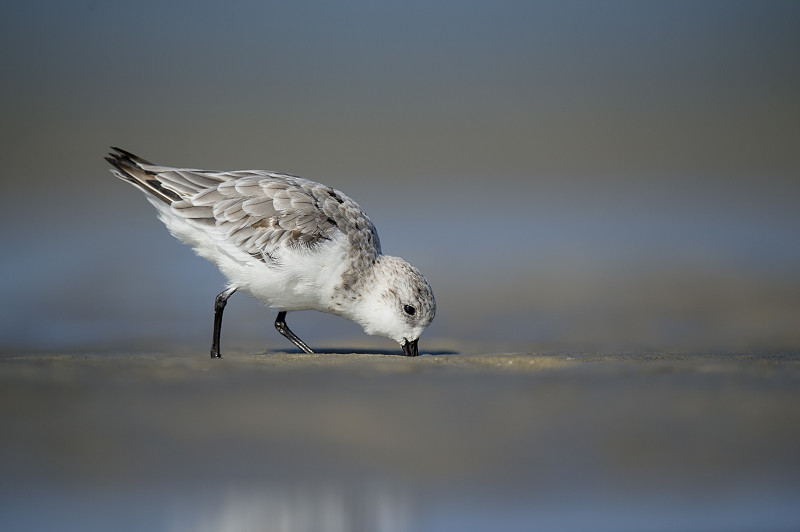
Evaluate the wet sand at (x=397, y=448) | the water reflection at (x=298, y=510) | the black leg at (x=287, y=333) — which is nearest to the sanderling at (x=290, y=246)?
the black leg at (x=287, y=333)

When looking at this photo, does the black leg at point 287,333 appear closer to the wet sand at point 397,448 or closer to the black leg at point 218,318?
the black leg at point 218,318

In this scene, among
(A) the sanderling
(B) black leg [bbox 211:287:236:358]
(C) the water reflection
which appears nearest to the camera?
(C) the water reflection

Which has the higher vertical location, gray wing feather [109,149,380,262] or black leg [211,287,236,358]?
gray wing feather [109,149,380,262]

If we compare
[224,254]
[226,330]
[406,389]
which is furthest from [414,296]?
[226,330]

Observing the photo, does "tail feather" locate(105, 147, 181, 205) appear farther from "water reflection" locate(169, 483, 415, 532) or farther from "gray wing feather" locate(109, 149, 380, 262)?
"water reflection" locate(169, 483, 415, 532)

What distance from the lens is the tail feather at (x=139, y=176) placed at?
9828 mm

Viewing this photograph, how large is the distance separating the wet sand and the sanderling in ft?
5.75

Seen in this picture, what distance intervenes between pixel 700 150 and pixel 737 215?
A: 20.5ft

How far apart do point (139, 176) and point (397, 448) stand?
15.3ft

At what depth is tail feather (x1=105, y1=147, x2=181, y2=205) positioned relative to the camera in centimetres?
983

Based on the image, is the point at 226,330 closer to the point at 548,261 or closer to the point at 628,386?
the point at 548,261

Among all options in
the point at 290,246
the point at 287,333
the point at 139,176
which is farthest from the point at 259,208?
the point at 287,333

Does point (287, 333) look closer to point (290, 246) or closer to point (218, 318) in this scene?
point (218, 318)

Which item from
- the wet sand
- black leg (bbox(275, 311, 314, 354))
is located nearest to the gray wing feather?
black leg (bbox(275, 311, 314, 354))
